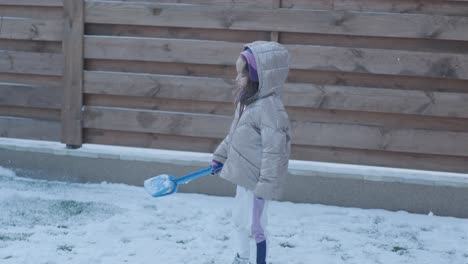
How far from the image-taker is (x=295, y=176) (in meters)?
5.70

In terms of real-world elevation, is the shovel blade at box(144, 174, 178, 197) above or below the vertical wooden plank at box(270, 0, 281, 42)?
below

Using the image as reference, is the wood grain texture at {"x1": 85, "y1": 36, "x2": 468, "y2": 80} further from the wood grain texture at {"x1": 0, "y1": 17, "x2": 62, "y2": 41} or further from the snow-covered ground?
the snow-covered ground

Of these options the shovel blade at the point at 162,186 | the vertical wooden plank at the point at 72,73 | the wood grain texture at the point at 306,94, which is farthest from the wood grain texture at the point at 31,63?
the shovel blade at the point at 162,186

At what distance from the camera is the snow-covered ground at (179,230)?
4441 millimetres

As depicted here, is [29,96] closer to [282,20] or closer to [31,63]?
[31,63]

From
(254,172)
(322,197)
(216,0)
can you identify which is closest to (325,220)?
(322,197)

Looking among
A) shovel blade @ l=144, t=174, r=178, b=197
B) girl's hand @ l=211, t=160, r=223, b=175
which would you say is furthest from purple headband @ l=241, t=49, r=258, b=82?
shovel blade @ l=144, t=174, r=178, b=197

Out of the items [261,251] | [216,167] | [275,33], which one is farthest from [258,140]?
[275,33]

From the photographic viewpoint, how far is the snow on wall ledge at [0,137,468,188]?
555cm

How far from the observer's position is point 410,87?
564 cm

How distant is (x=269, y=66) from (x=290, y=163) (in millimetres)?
2115

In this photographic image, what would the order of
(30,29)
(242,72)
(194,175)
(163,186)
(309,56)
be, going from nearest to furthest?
(242,72) → (194,175) → (163,186) → (309,56) → (30,29)

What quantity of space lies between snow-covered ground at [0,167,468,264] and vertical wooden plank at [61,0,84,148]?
0.51m

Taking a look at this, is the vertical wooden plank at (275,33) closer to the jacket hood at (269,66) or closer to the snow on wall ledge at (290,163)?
the snow on wall ledge at (290,163)
